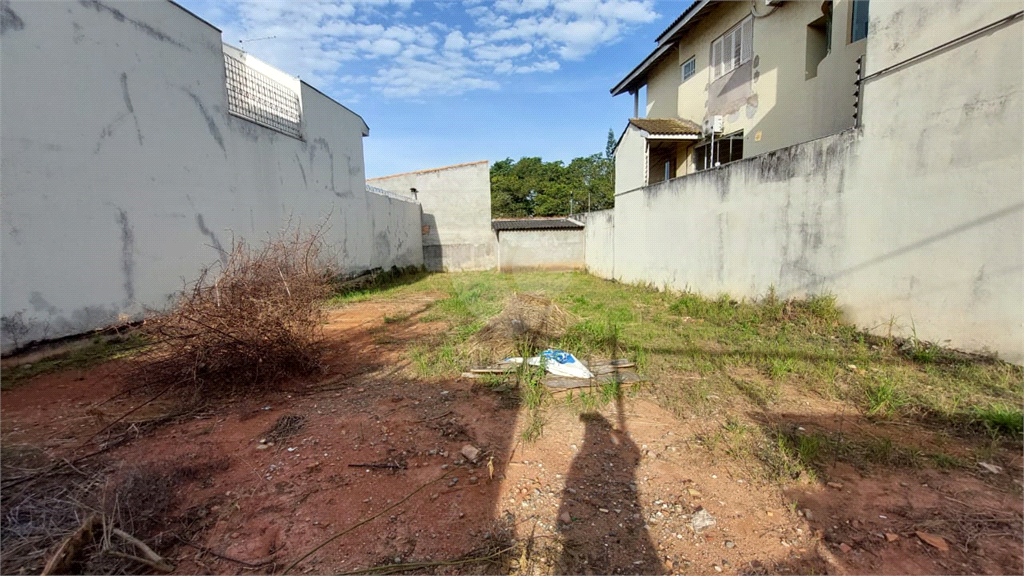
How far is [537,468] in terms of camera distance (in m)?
2.40

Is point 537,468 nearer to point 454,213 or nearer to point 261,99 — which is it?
point 261,99

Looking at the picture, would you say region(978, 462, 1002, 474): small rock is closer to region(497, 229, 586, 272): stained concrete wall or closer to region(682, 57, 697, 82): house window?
region(682, 57, 697, 82): house window

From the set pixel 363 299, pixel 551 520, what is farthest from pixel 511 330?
pixel 363 299

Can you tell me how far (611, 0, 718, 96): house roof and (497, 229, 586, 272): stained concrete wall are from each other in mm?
5464

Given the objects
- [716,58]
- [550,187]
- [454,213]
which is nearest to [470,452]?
[716,58]

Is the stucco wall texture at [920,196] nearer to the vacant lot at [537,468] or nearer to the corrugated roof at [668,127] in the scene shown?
the vacant lot at [537,468]

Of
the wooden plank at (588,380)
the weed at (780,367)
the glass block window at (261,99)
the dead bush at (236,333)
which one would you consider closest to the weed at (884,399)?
the weed at (780,367)

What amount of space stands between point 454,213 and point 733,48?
10.9 m

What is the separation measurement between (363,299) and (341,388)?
236 inches

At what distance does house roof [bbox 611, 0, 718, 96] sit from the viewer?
9.68m

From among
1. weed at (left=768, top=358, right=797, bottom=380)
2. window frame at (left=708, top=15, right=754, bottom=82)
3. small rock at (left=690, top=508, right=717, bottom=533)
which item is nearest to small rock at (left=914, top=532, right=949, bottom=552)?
small rock at (left=690, top=508, right=717, bottom=533)

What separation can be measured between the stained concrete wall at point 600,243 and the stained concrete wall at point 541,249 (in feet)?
1.35

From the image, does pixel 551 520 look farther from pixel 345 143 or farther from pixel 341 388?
pixel 345 143

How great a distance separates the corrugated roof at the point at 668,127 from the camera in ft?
33.3
